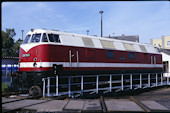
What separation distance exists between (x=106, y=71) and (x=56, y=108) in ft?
24.4

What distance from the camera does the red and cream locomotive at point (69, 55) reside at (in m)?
10.5

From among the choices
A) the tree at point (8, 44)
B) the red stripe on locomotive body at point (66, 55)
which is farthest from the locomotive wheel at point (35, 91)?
the tree at point (8, 44)

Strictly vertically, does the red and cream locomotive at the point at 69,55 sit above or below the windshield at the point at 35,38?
below

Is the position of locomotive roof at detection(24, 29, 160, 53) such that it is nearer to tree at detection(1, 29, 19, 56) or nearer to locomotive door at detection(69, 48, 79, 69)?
locomotive door at detection(69, 48, 79, 69)

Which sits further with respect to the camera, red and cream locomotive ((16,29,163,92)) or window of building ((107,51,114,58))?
window of building ((107,51,114,58))

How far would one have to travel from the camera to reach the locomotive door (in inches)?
452

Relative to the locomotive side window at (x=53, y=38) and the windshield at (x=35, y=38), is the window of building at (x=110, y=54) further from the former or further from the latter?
the windshield at (x=35, y=38)

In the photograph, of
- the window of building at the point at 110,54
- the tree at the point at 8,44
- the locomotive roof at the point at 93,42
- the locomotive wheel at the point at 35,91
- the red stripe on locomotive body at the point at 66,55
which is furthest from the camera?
the tree at the point at 8,44

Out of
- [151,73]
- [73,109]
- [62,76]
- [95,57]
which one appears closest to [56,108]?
[73,109]

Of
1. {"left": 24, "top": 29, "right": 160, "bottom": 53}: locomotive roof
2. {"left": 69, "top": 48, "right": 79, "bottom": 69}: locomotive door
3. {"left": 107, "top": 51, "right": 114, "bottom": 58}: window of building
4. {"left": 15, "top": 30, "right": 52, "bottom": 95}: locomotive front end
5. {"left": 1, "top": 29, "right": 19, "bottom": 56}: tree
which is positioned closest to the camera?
{"left": 15, "top": 30, "right": 52, "bottom": 95}: locomotive front end

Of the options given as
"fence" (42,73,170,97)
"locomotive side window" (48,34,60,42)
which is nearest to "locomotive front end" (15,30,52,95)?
"locomotive side window" (48,34,60,42)

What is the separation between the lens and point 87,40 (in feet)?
42.1

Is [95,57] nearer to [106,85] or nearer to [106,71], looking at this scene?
[106,71]

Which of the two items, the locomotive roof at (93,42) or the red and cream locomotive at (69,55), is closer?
the red and cream locomotive at (69,55)
